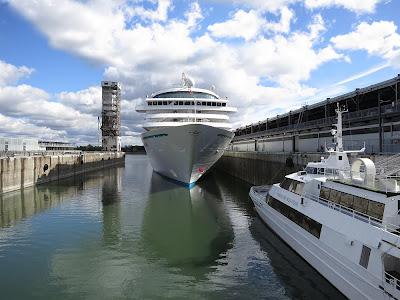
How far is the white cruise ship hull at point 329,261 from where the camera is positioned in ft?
38.4

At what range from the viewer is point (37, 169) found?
4731 cm

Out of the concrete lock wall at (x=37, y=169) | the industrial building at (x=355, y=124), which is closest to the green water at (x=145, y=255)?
the concrete lock wall at (x=37, y=169)

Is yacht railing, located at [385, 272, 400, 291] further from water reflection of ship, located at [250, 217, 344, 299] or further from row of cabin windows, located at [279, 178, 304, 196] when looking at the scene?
row of cabin windows, located at [279, 178, 304, 196]

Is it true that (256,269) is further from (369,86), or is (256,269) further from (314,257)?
(369,86)

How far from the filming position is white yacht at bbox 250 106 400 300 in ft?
37.3

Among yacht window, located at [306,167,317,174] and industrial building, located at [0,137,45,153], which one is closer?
yacht window, located at [306,167,317,174]

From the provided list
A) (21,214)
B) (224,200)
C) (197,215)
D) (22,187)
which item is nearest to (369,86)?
(224,200)

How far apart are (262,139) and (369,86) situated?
1412 inches

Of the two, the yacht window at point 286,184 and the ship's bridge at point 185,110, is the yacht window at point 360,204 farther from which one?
the ship's bridge at point 185,110

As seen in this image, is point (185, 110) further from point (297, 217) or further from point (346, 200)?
point (346, 200)

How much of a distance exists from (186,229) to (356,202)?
12.9 metres

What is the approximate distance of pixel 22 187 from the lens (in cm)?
4194

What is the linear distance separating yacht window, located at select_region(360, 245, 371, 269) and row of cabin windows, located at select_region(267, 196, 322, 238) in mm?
3313

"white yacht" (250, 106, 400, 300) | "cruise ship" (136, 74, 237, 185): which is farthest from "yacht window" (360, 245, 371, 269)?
"cruise ship" (136, 74, 237, 185)
